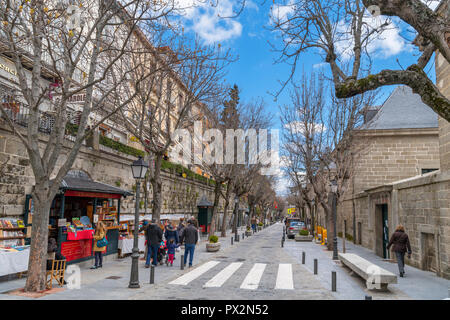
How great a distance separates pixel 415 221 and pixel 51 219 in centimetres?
1416

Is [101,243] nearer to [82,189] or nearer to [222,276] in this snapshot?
[82,189]

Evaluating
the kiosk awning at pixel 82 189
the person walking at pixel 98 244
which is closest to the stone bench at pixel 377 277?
the person walking at pixel 98 244

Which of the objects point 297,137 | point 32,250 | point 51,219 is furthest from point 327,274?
point 297,137

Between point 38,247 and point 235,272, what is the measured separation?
266 inches

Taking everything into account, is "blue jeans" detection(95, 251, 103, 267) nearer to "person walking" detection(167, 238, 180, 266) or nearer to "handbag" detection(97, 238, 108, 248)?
"handbag" detection(97, 238, 108, 248)

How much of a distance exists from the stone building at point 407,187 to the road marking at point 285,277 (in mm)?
4248

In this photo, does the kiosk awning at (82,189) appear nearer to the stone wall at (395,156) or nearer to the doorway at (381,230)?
the doorway at (381,230)

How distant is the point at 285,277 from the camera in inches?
446

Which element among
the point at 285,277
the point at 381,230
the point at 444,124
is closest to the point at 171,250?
the point at 285,277

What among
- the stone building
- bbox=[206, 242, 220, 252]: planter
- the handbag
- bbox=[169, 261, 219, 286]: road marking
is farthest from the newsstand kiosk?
the stone building

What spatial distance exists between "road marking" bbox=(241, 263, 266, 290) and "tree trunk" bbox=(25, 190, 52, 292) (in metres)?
5.27

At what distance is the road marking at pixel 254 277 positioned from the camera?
9.83 m

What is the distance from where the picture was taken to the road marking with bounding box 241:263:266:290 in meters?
9.83

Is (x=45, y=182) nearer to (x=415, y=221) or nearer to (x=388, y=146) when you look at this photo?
(x=415, y=221)
